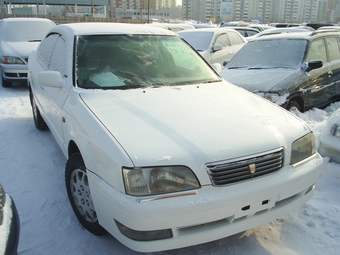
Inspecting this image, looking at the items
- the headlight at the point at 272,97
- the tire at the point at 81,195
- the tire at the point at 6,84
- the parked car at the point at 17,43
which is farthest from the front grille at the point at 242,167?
the tire at the point at 6,84

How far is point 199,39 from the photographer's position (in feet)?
30.6

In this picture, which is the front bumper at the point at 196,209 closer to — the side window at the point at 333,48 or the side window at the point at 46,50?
the side window at the point at 46,50

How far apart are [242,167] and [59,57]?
7.77 feet

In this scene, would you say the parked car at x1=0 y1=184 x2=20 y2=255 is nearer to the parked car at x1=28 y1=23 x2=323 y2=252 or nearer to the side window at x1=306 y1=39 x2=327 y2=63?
the parked car at x1=28 y1=23 x2=323 y2=252

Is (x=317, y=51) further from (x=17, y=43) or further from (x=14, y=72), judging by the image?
(x=17, y=43)

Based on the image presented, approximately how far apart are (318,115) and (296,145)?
3.57 meters

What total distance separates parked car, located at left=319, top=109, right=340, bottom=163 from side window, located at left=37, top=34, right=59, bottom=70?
3.29m

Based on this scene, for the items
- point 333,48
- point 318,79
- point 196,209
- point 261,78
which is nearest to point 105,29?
point 196,209

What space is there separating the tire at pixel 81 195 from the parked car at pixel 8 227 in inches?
23.7

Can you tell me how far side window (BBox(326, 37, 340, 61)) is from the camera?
20.3 ft

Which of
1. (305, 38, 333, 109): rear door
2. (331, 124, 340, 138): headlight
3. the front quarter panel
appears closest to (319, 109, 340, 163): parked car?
(331, 124, 340, 138): headlight

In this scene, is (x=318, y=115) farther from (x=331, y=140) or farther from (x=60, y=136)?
(x=60, y=136)

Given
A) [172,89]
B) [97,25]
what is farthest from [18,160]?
[172,89]

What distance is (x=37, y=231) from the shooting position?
2.57 metres
